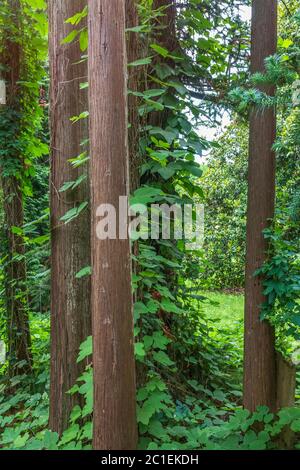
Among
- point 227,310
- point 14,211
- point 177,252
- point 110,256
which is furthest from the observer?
point 227,310

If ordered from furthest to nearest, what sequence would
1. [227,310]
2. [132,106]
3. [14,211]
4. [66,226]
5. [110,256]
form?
1. [227,310]
2. [14,211]
3. [66,226]
4. [132,106]
5. [110,256]

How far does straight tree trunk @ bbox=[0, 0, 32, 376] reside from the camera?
14.6 ft

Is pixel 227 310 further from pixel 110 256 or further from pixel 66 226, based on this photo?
pixel 110 256

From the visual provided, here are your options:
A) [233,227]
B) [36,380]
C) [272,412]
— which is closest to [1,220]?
[36,380]

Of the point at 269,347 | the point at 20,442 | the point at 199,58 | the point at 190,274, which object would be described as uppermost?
the point at 199,58

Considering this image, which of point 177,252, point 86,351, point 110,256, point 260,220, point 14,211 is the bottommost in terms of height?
point 86,351

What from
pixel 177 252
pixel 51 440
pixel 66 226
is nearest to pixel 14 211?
pixel 66 226

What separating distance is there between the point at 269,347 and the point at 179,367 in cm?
112

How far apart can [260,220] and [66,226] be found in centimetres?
144

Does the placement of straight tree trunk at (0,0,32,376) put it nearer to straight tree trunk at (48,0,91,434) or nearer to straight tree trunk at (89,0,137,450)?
straight tree trunk at (48,0,91,434)

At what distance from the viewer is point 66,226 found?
2.96 m

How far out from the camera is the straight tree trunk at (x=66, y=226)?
292cm

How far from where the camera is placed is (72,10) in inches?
117

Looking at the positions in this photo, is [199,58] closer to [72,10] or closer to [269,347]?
[72,10]
